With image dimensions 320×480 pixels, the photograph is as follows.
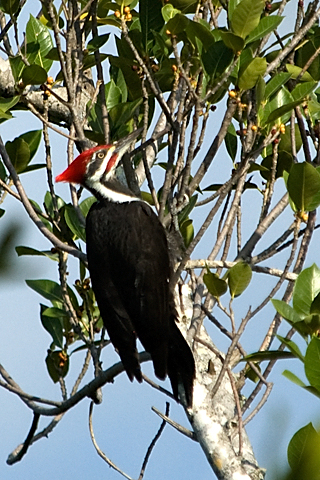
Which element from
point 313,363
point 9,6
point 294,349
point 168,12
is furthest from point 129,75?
point 313,363

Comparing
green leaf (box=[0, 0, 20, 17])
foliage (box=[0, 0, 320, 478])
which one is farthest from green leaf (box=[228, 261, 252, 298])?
green leaf (box=[0, 0, 20, 17])

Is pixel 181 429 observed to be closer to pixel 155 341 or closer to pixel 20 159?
pixel 155 341

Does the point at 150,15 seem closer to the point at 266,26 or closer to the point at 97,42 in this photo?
the point at 97,42

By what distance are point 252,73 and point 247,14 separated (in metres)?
0.23

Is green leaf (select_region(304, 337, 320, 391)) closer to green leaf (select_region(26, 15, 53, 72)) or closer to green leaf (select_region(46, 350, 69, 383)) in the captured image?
green leaf (select_region(46, 350, 69, 383))

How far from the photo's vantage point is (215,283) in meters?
2.79

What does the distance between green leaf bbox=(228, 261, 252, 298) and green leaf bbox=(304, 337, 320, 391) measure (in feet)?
3.38

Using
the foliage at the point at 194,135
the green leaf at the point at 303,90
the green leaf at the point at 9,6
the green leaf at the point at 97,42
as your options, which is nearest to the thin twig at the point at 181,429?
the foliage at the point at 194,135

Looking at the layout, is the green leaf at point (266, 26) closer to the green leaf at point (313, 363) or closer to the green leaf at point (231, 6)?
the green leaf at point (231, 6)

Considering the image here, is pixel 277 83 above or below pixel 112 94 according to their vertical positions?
below

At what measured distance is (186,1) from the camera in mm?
3076

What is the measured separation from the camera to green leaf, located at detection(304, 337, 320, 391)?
5.46 ft

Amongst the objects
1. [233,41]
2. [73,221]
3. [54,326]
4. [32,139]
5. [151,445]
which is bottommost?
[151,445]

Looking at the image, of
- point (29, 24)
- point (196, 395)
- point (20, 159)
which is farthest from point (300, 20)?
point (196, 395)
